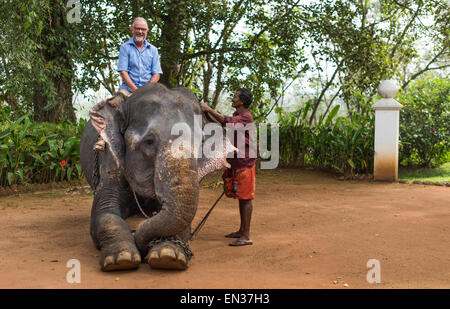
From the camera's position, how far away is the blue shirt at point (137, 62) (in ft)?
16.9

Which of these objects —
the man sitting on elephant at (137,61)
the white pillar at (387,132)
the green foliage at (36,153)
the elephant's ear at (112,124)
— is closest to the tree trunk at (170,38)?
the green foliage at (36,153)

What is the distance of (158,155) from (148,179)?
0.32 meters

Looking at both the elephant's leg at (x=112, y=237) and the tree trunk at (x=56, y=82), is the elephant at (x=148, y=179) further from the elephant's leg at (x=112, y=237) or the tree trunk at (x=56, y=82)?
the tree trunk at (x=56, y=82)

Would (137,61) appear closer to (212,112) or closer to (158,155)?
(212,112)

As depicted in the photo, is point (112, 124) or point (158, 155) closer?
point (158, 155)

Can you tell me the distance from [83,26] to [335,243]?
6.85 meters

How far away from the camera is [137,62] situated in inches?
205

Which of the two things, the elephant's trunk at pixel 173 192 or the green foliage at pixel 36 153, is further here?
the green foliage at pixel 36 153

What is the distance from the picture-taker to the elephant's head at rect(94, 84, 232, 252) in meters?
3.62

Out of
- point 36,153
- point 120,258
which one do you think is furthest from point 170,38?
point 120,258

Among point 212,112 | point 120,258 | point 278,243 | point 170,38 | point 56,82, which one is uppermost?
point 170,38

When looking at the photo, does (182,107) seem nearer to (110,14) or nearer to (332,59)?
(110,14)

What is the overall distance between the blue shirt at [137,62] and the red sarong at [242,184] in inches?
59.6

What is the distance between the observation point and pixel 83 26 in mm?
9188
